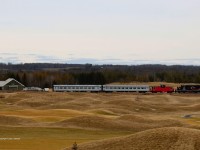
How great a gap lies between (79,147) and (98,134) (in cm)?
1708

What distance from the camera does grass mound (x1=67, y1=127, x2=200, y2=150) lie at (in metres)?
26.1

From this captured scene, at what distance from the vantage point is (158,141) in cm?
2681

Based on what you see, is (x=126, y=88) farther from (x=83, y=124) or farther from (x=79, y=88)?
(x=83, y=124)

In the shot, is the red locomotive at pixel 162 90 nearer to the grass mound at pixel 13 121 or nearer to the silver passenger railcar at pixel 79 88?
the silver passenger railcar at pixel 79 88

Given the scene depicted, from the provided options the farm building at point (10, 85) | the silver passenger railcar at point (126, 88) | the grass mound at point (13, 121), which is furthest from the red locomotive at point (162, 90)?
the grass mound at point (13, 121)

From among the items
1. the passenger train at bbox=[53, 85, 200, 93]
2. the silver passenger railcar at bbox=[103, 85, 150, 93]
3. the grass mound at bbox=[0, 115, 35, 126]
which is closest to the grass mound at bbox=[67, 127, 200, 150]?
the grass mound at bbox=[0, 115, 35, 126]

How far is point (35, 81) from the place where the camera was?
19012 centimetres

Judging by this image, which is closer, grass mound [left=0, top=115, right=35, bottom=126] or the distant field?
the distant field

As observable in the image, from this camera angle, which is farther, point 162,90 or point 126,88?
point 126,88

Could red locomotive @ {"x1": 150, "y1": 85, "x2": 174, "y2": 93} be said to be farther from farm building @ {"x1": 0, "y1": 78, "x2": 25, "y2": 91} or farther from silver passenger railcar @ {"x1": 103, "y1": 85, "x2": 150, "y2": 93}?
farm building @ {"x1": 0, "y1": 78, "x2": 25, "y2": 91}

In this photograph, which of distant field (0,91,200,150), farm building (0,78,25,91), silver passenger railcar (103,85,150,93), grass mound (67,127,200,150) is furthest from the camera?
farm building (0,78,25,91)

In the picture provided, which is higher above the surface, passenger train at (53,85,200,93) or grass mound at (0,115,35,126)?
passenger train at (53,85,200,93)

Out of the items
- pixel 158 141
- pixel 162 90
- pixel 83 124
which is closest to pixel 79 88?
pixel 162 90

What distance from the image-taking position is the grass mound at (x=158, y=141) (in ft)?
85.8
